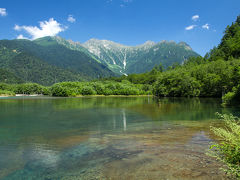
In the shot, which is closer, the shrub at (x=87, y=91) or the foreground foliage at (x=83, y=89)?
the foreground foliage at (x=83, y=89)

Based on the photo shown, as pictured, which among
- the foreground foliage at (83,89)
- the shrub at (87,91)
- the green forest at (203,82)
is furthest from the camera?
the shrub at (87,91)

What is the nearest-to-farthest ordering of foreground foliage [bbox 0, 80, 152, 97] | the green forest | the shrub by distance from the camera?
the green forest, foreground foliage [bbox 0, 80, 152, 97], the shrub

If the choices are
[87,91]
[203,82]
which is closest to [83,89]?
[87,91]

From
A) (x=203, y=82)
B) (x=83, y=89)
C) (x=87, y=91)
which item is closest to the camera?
(x=203, y=82)

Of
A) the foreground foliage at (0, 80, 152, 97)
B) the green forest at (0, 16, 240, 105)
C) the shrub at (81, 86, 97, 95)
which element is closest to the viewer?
the green forest at (0, 16, 240, 105)

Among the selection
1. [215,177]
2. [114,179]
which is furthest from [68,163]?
[215,177]

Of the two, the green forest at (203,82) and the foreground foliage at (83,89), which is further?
the foreground foliage at (83,89)

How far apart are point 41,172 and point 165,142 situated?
9448mm

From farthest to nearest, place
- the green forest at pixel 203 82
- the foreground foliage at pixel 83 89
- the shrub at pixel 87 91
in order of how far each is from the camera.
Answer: the shrub at pixel 87 91, the foreground foliage at pixel 83 89, the green forest at pixel 203 82

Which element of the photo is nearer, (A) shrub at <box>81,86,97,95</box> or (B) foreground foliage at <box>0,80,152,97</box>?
(B) foreground foliage at <box>0,80,152,97</box>

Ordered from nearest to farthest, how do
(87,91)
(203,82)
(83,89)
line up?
(203,82)
(87,91)
(83,89)

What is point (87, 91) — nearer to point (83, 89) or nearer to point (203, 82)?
point (83, 89)

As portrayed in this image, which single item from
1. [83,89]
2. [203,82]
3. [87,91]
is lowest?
[87,91]

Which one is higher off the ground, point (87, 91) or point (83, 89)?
point (83, 89)
